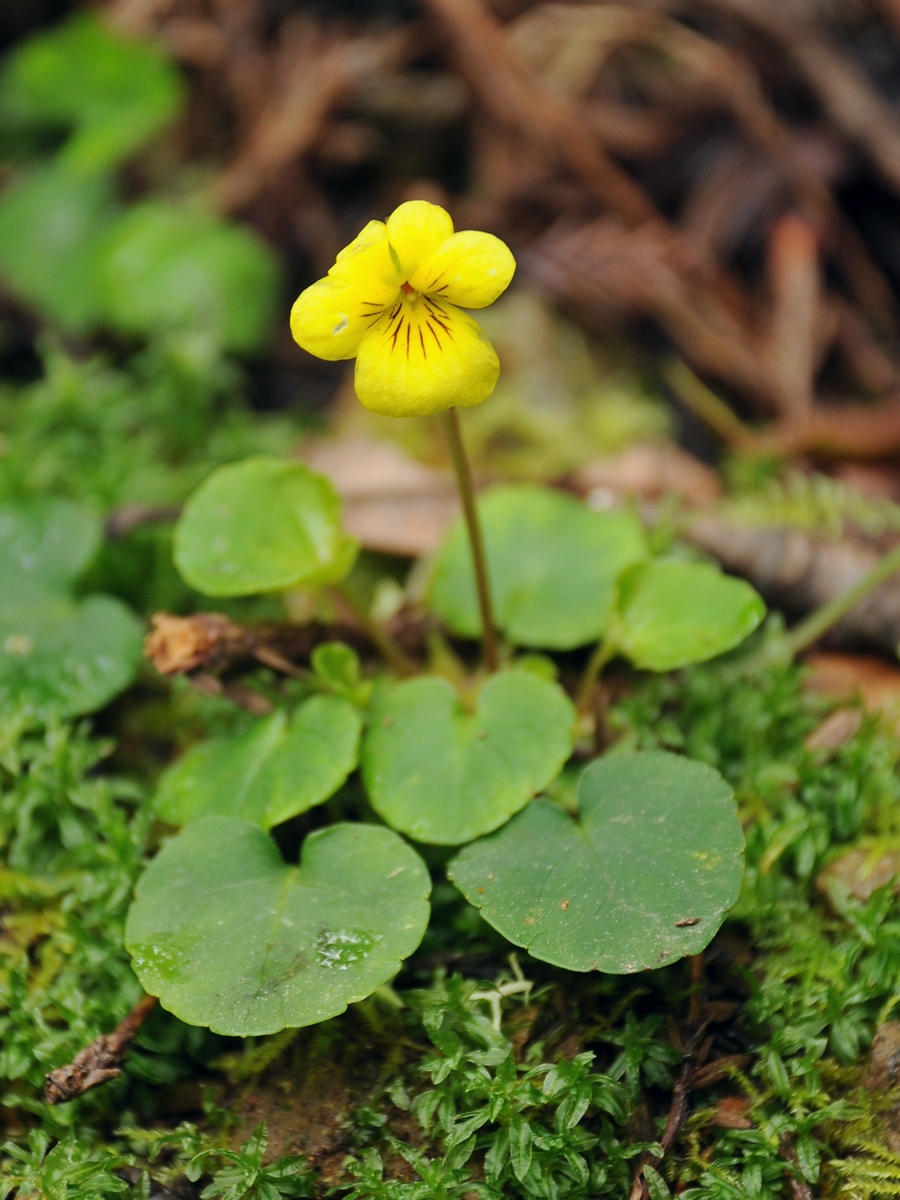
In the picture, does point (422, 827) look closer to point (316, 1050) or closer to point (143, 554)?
point (316, 1050)

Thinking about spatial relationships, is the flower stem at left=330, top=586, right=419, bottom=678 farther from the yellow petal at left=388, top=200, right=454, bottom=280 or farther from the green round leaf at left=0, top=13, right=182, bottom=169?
the green round leaf at left=0, top=13, right=182, bottom=169

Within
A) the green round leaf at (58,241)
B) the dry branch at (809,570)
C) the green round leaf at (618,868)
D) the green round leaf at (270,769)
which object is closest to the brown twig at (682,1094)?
the green round leaf at (618,868)

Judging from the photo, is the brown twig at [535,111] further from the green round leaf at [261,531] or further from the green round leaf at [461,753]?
the green round leaf at [461,753]

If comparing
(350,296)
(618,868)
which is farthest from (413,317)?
(618,868)

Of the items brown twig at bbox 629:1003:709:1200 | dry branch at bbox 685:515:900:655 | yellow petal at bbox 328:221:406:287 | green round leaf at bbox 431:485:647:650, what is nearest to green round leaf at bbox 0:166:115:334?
green round leaf at bbox 431:485:647:650

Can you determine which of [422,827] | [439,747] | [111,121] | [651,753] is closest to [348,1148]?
[422,827]
